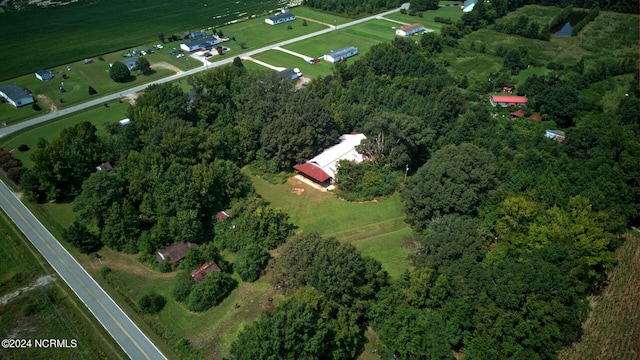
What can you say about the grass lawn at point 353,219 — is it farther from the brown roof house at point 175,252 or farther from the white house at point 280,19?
the white house at point 280,19

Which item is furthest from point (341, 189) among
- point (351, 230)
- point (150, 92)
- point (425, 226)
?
point (150, 92)

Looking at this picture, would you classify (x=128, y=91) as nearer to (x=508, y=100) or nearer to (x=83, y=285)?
(x=83, y=285)

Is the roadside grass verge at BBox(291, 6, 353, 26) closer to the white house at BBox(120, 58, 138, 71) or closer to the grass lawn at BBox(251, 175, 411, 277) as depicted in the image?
the white house at BBox(120, 58, 138, 71)

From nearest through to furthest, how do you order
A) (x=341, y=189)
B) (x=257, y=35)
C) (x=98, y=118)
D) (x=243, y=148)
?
1. (x=341, y=189)
2. (x=243, y=148)
3. (x=98, y=118)
4. (x=257, y=35)

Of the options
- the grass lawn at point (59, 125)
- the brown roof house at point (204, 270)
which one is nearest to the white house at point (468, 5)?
the grass lawn at point (59, 125)

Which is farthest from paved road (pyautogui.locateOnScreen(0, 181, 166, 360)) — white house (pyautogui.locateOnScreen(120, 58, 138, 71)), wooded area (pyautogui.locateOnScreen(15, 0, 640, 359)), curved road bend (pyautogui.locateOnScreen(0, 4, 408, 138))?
white house (pyautogui.locateOnScreen(120, 58, 138, 71))

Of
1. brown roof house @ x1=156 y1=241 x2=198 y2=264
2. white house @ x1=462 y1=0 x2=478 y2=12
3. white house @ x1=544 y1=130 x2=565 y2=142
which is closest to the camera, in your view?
brown roof house @ x1=156 y1=241 x2=198 y2=264

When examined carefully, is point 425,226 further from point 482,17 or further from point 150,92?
point 482,17
